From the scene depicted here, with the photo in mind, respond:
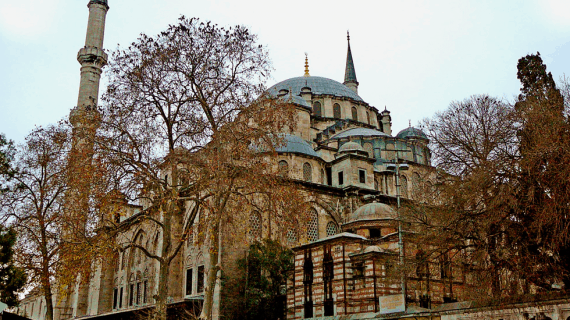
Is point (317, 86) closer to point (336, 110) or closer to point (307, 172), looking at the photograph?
point (336, 110)

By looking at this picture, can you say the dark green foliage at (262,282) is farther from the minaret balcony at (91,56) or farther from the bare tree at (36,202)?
the minaret balcony at (91,56)

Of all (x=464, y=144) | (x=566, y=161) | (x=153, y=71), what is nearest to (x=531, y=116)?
(x=566, y=161)

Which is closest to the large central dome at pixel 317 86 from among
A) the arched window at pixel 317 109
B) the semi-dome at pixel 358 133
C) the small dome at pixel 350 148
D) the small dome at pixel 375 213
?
the arched window at pixel 317 109

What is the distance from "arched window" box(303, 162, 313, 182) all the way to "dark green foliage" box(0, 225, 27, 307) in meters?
15.1

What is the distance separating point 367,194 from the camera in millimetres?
28438

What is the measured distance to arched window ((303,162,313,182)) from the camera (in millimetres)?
27864

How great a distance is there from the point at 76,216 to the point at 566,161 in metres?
12.8

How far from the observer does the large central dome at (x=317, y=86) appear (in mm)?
38903

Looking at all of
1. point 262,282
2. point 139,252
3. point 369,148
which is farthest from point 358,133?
point 139,252

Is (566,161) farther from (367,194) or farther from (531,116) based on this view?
(367,194)

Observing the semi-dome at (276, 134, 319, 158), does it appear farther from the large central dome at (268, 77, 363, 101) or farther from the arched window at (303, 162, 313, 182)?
the large central dome at (268, 77, 363, 101)

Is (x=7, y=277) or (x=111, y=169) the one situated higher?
(x=111, y=169)

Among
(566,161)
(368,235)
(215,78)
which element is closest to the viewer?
(566,161)

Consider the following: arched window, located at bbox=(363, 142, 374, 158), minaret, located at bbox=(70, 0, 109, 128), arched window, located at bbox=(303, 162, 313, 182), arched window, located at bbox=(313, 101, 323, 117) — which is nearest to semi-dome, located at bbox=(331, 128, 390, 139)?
arched window, located at bbox=(363, 142, 374, 158)
